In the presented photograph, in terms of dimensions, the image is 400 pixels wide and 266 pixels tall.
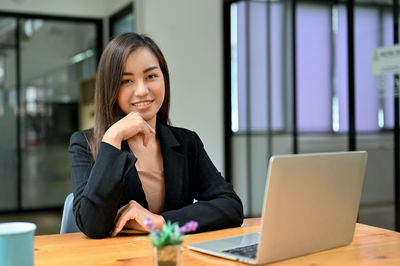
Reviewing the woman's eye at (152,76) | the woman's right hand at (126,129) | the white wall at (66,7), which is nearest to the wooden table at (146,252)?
the woman's right hand at (126,129)

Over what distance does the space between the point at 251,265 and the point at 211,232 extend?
0.45m

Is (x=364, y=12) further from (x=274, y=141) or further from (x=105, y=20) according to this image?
(x=105, y=20)

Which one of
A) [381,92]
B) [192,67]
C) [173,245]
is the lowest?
[173,245]

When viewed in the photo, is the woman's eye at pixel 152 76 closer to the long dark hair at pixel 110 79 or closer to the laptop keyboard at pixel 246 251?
the long dark hair at pixel 110 79

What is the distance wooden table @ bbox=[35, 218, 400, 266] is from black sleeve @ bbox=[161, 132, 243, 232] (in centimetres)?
6

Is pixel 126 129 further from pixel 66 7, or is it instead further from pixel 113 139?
pixel 66 7

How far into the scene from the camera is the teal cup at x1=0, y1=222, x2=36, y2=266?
0.93 meters

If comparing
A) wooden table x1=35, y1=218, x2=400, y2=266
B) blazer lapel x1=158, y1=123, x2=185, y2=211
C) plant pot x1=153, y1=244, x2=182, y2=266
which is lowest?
wooden table x1=35, y1=218, x2=400, y2=266

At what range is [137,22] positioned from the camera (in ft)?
16.9

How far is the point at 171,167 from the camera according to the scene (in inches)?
73.2

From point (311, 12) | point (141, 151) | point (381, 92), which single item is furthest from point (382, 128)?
point (141, 151)

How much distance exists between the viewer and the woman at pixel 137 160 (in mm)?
1505

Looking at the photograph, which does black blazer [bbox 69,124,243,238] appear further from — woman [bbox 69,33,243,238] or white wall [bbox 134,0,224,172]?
white wall [bbox 134,0,224,172]

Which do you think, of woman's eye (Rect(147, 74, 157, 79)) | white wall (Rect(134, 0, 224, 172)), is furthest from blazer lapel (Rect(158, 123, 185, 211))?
white wall (Rect(134, 0, 224, 172))
